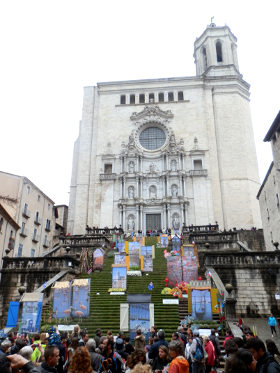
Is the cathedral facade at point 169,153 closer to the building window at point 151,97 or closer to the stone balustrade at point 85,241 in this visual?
the building window at point 151,97

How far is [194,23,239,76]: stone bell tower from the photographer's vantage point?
48.8m

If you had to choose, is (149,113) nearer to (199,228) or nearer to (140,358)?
(199,228)

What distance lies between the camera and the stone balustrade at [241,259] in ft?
57.8

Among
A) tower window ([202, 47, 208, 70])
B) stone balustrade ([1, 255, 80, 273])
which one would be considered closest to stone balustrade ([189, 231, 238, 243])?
stone balustrade ([1, 255, 80, 273])

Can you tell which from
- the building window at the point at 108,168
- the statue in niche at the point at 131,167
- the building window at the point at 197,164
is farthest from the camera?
the building window at the point at 108,168

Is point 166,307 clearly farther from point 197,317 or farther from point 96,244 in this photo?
point 96,244

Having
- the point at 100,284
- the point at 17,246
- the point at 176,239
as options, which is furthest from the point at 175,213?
the point at 100,284

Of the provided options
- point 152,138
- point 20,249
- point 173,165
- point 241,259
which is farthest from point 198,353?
point 152,138

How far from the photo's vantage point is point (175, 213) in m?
41.0

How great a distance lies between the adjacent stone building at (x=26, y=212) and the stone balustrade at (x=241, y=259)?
2175 cm

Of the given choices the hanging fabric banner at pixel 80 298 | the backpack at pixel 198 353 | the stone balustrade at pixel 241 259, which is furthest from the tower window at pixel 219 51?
the backpack at pixel 198 353

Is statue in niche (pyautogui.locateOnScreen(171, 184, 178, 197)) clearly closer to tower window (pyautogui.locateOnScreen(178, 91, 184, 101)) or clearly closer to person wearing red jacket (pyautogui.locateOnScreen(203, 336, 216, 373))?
tower window (pyautogui.locateOnScreen(178, 91, 184, 101))

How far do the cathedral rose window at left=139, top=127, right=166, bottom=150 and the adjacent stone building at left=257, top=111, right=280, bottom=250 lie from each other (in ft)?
61.1

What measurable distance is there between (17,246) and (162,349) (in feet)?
99.3
